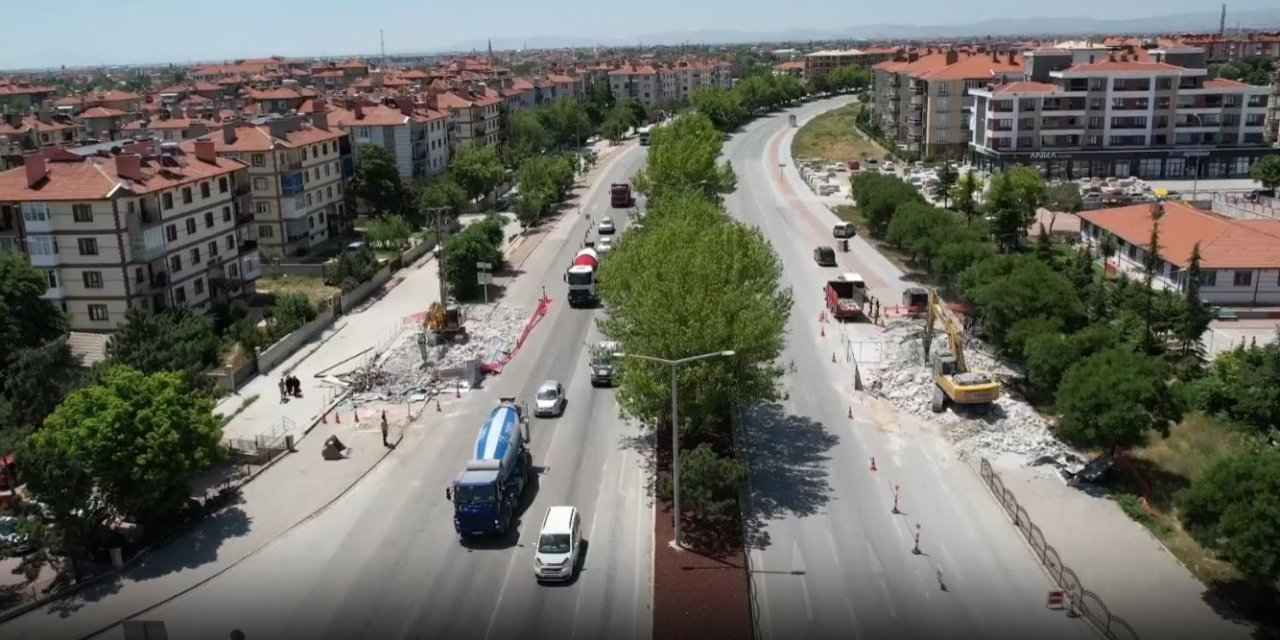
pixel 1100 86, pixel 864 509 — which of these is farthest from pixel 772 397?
pixel 1100 86

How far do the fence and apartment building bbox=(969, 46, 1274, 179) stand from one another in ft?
251

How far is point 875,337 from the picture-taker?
2020 inches

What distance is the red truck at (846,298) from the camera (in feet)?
179

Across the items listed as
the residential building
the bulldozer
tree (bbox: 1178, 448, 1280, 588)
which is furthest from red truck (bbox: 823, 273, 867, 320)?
tree (bbox: 1178, 448, 1280, 588)

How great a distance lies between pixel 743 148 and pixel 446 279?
8679 centimetres

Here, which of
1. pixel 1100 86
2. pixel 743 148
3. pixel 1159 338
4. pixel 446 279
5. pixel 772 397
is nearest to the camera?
pixel 772 397

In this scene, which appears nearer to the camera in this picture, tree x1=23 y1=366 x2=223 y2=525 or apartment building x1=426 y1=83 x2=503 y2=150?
→ tree x1=23 y1=366 x2=223 y2=525

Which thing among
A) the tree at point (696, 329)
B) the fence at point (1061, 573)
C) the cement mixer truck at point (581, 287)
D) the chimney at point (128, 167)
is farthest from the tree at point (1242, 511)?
the chimney at point (128, 167)

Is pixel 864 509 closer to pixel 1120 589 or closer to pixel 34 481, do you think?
pixel 1120 589

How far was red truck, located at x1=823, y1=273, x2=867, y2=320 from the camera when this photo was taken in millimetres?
54531

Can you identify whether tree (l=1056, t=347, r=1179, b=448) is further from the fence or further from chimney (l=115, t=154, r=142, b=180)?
chimney (l=115, t=154, r=142, b=180)

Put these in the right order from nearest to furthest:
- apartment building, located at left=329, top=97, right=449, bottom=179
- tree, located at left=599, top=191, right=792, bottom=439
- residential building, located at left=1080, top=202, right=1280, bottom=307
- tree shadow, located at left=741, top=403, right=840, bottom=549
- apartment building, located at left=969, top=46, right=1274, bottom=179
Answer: tree shadow, located at left=741, top=403, right=840, bottom=549 → tree, located at left=599, top=191, right=792, bottom=439 → residential building, located at left=1080, top=202, right=1280, bottom=307 → apartment building, located at left=329, top=97, right=449, bottom=179 → apartment building, located at left=969, top=46, right=1274, bottom=179

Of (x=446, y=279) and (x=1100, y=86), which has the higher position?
(x=1100, y=86)

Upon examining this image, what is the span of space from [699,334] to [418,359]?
65.4 feet
